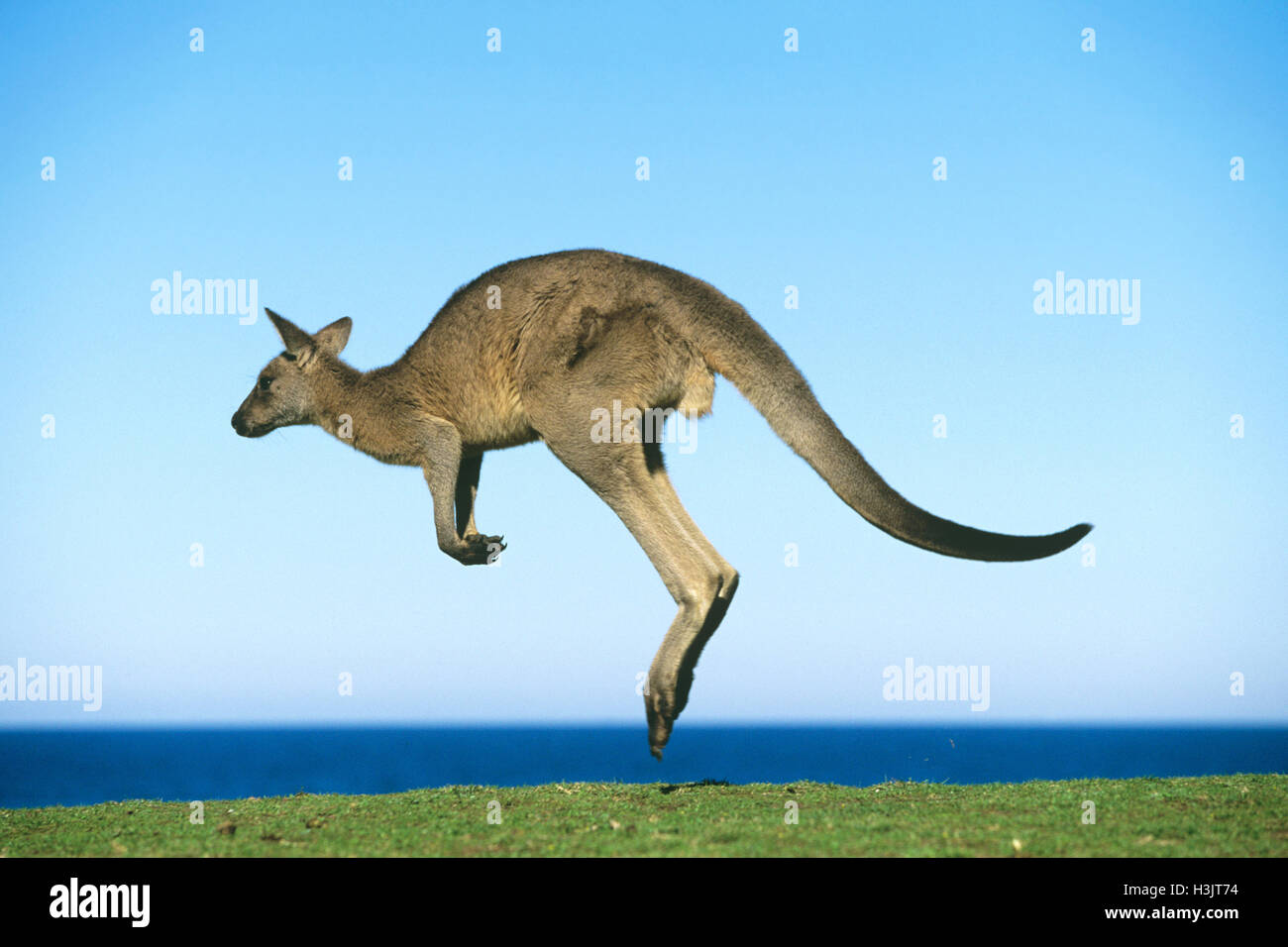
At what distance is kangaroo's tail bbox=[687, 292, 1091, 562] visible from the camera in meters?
5.79

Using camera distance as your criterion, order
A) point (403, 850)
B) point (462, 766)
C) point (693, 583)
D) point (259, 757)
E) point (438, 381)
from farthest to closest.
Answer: point (259, 757), point (462, 766), point (438, 381), point (693, 583), point (403, 850)

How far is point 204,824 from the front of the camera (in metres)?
6.95

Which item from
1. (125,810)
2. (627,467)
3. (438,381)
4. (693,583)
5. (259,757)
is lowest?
(259,757)

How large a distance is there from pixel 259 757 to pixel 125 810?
7881 centimetres

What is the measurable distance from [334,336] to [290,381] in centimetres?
47

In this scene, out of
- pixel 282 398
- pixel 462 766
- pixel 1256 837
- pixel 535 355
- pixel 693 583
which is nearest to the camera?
pixel 1256 837

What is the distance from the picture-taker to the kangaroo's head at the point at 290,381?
27.9 feet

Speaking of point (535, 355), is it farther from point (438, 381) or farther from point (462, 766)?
point (462, 766)

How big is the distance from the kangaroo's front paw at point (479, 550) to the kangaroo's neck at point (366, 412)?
784 millimetres

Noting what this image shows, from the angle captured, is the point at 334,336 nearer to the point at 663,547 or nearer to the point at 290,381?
the point at 290,381

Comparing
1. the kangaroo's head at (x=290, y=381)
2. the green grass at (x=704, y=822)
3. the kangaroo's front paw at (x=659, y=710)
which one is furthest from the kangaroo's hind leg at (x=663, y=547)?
the kangaroo's head at (x=290, y=381)

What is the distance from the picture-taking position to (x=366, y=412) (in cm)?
818

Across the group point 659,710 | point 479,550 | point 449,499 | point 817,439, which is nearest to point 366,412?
point 449,499

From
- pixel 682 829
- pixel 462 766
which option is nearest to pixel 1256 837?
pixel 682 829
